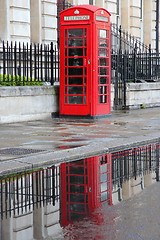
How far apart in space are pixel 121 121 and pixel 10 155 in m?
6.73

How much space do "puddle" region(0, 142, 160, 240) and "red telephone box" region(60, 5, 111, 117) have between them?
21.8 feet

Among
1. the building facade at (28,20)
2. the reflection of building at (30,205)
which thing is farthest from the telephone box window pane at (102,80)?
the reflection of building at (30,205)

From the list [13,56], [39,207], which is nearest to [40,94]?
[13,56]

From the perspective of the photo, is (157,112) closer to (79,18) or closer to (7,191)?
(79,18)

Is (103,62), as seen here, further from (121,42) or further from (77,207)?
(77,207)

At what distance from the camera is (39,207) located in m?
7.02

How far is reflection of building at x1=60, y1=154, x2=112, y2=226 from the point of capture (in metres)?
6.85

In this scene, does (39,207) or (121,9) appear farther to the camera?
(121,9)

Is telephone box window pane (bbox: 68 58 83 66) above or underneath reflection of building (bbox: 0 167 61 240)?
above

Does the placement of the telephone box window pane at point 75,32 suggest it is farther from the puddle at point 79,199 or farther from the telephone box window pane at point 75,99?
the puddle at point 79,199

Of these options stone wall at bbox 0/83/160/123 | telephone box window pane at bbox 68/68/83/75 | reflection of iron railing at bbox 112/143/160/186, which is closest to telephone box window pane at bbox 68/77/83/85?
telephone box window pane at bbox 68/68/83/75

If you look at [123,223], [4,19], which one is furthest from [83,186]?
[4,19]

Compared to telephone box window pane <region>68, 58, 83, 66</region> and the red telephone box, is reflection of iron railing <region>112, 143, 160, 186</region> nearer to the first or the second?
the red telephone box

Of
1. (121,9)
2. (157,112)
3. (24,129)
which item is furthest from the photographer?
(121,9)
